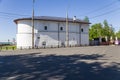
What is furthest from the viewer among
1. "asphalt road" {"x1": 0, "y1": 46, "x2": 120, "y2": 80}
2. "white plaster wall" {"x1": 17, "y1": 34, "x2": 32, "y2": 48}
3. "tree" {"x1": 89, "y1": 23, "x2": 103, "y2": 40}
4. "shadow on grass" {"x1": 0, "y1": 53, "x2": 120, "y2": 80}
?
"tree" {"x1": 89, "y1": 23, "x2": 103, "y2": 40}

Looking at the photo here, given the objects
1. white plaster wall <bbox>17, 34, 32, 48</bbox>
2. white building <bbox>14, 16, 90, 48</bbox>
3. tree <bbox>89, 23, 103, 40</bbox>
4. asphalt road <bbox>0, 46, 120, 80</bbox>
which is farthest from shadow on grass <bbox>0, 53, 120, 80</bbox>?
tree <bbox>89, 23, 103, 40</bbox>

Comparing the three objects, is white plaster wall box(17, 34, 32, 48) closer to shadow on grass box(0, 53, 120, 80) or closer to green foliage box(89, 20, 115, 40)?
shadow on grass box(0, 53, 120, 80)

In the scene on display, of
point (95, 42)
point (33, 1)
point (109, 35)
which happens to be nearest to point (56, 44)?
point (33, 1)

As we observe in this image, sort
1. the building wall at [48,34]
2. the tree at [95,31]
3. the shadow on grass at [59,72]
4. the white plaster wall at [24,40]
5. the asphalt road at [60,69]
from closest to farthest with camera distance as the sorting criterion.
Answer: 1. the shadow on grass at [59,72]
2. the asphalt road at [60,69]
3. the white plaster wall at [24,40]
4. the building wall at [48,34]
5. the tree at [95,31]

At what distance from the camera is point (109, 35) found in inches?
→ 3698

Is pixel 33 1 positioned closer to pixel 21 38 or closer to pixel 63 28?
pixel 21 38

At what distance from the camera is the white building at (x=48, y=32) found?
2037 inches

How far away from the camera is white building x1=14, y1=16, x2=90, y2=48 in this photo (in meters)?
51.8

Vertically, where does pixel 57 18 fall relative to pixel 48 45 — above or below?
above

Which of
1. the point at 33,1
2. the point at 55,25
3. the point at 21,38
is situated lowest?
the point at 21,38

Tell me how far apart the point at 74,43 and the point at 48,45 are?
842 centimetres

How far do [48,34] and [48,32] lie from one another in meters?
0.55

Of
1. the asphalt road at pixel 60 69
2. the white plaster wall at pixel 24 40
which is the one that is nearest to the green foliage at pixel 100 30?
the white plaster wall at pixel 24 40

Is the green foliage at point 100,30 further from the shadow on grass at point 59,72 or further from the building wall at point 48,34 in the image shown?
the shadow on grass at point 59,72
